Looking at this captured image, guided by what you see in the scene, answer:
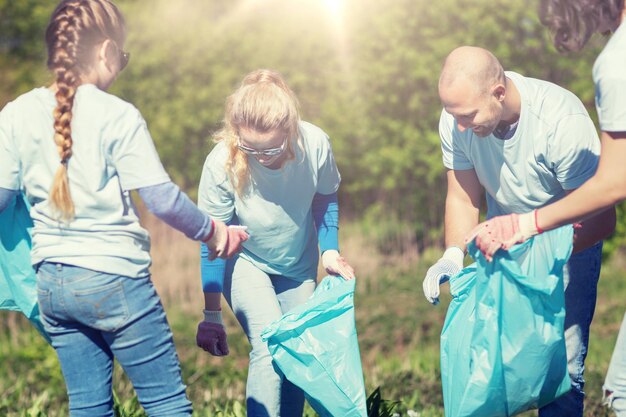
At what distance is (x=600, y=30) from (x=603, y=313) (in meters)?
5.77

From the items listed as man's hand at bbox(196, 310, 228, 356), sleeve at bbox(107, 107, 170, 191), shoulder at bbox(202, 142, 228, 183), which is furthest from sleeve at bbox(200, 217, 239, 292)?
sleeve at bbox(107, 107, 170, 191)

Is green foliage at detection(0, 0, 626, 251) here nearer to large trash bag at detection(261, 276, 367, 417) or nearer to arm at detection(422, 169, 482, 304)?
arm at detection(422, 169, 482, 304)

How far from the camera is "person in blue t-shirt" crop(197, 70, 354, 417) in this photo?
11.9 ft

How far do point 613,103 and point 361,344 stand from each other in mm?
4894

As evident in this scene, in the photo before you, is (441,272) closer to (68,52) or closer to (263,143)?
(263,143)

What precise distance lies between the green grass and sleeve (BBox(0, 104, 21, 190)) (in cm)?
147

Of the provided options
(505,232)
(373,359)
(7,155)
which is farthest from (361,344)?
(7,155)

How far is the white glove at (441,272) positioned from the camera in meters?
3.72

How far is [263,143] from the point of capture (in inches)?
141

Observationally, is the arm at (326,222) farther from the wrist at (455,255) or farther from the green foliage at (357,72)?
the green foliage at (357,72)

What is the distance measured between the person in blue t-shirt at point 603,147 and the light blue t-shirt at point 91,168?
115 centimetres

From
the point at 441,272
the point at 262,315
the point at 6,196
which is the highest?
the point at 6,196

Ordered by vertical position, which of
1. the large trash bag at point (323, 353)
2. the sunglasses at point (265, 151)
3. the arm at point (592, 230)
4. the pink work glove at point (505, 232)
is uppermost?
the sunglasses at point (265, 151)

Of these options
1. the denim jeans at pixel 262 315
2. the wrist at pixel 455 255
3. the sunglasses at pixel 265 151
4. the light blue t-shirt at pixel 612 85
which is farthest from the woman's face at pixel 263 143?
the light blue t-shirt at pixel 612 85
